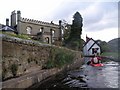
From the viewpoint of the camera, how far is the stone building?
4269 centimetres

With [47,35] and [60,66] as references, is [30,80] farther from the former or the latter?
[47,35]

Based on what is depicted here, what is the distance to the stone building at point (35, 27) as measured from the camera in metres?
42.7

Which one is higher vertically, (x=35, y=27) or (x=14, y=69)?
(x=35, y=27)

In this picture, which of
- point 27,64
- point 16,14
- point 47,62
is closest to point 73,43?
point 16,14

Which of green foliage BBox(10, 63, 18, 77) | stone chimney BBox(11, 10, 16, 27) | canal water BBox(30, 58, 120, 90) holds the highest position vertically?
stone chimney BBox(11, 10, 16, 27)

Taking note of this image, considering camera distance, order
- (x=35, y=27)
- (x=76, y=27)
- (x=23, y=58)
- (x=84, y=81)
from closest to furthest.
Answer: (x=23, y=58) → (x=84, y=81) → (x=35, y=27) → (x=76, y=27)

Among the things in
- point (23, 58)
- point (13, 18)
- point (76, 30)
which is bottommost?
point (23, 58)

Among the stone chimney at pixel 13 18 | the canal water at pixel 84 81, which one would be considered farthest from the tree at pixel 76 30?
the canal water at pixel 84 81

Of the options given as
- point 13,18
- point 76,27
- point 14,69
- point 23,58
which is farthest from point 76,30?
point 14,69

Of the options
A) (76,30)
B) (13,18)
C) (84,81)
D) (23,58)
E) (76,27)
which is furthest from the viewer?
(76,27)

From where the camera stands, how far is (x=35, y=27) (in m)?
48.0

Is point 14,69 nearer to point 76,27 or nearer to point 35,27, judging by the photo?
point 35,27

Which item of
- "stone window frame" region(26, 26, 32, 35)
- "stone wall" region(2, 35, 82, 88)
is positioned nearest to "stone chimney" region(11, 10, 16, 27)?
"stone window frame" region(26, 26, 32, 35)

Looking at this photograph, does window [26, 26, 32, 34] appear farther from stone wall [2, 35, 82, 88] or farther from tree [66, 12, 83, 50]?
stone wall [2, 35, 82, 88]
